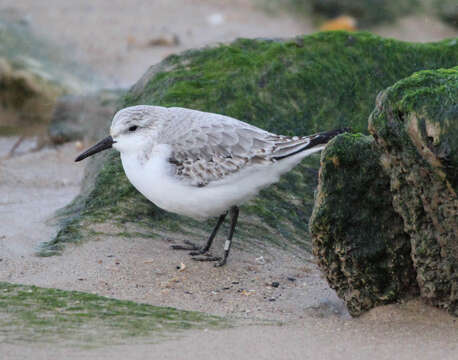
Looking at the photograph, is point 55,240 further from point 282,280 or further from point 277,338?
point 277,338

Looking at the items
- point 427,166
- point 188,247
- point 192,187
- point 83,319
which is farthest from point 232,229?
point 427,166

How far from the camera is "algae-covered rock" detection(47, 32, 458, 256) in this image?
21.4 feet

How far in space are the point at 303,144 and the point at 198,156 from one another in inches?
32.6

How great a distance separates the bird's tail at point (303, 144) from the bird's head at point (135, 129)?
99cm

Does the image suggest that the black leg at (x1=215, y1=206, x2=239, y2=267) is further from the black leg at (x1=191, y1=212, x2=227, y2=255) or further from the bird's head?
the bird's head

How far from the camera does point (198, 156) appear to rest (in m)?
5.79

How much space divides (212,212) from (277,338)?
1727 mm

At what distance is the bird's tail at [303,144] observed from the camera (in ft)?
18.9

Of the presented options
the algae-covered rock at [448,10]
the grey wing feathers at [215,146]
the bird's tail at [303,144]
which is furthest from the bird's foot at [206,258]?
the algae-covered rock at [448,10]

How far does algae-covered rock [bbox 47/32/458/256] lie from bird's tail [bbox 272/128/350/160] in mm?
835

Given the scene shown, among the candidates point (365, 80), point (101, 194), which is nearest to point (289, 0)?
point (365, 80)

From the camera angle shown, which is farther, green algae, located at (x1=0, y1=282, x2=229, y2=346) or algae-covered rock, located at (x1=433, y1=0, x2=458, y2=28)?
algae-covered rock, located at (x1=433, y1=0, x2=458, y2=28)

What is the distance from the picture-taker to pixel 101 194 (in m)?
6.62

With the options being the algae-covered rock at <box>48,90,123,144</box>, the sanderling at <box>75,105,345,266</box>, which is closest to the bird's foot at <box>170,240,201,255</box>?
the sanderling at <box>75,105,345,266</box>
